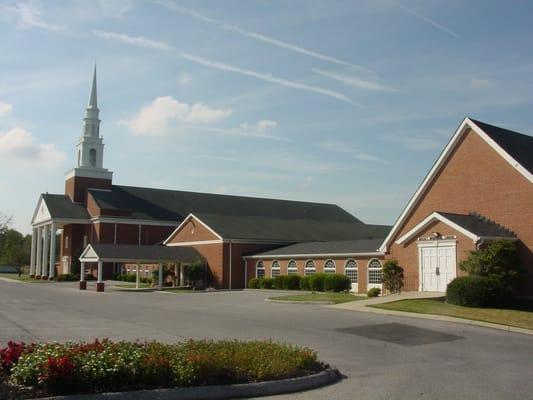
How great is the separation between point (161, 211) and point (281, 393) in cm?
6373

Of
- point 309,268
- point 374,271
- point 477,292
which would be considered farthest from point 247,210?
point 477,292

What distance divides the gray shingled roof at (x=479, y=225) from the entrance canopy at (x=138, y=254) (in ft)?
84.2

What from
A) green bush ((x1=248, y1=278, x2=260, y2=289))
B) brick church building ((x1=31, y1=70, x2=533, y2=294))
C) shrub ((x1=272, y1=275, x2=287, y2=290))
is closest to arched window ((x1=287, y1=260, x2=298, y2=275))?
brick church building ((x1=31, y1=70, x2=533, y2=294))

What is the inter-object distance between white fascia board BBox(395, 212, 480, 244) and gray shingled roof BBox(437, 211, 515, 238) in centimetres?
18

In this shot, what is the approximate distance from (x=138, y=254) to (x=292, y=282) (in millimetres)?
13762

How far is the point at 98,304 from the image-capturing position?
29703 mm

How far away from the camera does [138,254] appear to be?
48.8 metres

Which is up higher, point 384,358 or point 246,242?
point 246,242

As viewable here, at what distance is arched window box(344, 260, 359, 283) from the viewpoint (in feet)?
130

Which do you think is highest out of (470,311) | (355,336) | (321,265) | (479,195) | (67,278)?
(479,195)

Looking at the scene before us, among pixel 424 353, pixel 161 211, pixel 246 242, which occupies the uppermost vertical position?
pixel 161 211

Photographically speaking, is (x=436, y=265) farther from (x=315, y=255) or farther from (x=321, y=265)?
(x=315, y=255)

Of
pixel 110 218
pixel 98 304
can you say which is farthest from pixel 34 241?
pixel 98 304

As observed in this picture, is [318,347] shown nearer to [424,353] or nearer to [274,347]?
[424,353]
